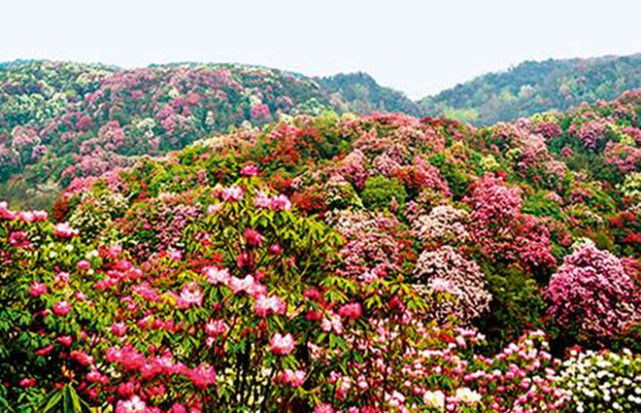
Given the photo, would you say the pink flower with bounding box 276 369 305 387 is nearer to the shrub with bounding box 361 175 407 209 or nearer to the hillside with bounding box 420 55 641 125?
the shrub with bounding box 361 175 407 209

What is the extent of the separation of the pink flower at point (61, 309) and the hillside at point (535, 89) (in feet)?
193

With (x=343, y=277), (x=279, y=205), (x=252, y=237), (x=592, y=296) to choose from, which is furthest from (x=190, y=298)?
(x=592, y=296)

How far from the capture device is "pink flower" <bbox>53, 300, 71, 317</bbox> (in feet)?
9.82

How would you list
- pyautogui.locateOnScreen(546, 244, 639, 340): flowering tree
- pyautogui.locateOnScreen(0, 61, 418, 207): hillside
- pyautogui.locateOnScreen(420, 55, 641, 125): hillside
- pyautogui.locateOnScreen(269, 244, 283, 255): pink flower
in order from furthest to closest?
1. pyautogui.locateOnScreen(420, 55, 641, 125): hillside
2. pyautogui.locateOnScreen(0, 61, 418, 207): hillside
3. pyautogui.locateOnScreen(546, 244, 639, 340): flowering tree
4. pyautogui.locateOnScreen(269, 244, 283, 255): pink flower

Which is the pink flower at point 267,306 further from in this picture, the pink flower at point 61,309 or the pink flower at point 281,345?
the pink flower at point 61,309

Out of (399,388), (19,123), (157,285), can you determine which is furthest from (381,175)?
(19,123)

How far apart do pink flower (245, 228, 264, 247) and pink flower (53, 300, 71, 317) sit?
122 centimetres

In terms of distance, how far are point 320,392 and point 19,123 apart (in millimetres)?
40557

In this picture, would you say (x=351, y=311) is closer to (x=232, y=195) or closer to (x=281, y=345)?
(x=281, y=345)

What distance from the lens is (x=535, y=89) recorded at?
63.5 metres

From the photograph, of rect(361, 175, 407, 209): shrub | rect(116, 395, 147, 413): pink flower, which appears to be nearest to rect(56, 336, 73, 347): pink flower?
rect(116, 395, 147, 413): pink flower

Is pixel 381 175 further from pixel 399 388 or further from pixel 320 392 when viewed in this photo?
pixel 320 392

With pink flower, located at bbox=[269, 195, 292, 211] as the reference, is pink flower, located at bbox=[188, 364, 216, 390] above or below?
below

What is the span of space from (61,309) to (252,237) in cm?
130
